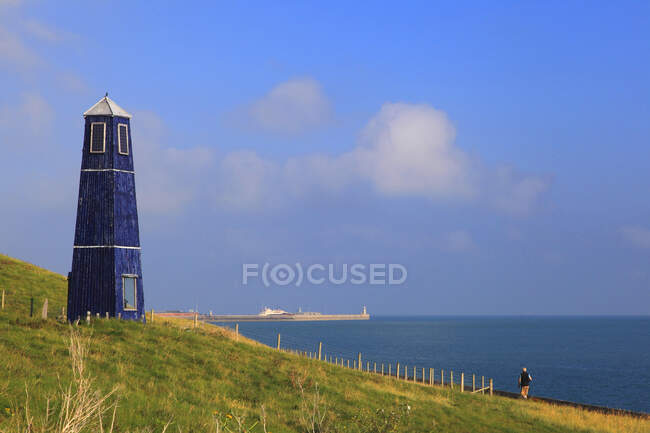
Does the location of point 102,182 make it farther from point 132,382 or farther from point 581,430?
point 581,430

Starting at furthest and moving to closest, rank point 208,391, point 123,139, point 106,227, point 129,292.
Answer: point 123,139
point 129,292
point 106,227
point 208,391

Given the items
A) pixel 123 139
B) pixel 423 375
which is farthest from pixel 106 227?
pixel 423 375

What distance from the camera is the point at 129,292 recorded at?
125 feet

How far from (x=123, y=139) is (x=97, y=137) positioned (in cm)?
154

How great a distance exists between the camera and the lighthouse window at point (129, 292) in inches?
1485

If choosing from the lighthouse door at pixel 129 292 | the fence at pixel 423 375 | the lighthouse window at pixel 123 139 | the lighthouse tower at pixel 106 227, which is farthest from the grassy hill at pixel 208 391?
the lighthouse window at pixel 123 139

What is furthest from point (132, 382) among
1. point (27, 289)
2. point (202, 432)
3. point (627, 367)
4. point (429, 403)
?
point (627, 367)

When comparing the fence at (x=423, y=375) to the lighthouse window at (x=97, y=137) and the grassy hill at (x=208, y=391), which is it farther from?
the lighthouse window at (x=97, y=137)

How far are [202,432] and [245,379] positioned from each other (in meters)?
12.8

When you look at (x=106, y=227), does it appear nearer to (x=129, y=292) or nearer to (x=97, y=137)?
(x=129, y=292)

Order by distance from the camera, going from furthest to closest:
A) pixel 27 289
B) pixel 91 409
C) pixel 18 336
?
pixel 27 289 → pixel 18 336 → pixel 91 409

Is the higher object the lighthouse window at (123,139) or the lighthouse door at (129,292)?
the lighthouse window at (123,139)

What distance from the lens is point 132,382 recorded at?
891 inches

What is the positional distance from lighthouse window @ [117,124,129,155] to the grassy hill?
1073 centimetres
